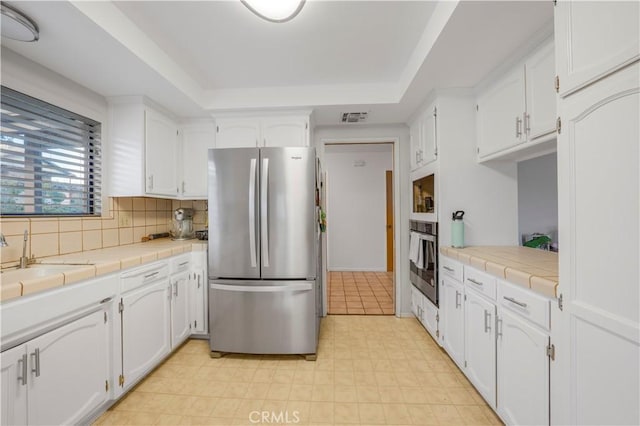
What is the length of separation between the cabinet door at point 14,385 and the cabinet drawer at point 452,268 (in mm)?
2458

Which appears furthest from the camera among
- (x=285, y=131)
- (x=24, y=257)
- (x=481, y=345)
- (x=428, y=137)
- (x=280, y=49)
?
(x=285, y=131)

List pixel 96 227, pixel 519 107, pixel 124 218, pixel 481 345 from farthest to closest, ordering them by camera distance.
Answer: pixel 124 218 < pixel 96 227 < pixel 519 107 < pixel 481 345

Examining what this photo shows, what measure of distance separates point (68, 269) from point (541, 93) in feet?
9.56

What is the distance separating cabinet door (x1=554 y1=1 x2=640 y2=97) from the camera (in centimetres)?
80

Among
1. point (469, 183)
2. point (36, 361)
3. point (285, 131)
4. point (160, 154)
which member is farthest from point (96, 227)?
point (469, 183)

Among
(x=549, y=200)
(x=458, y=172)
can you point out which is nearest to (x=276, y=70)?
(x=458, y=172)

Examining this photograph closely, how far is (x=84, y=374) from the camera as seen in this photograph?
1.42 m

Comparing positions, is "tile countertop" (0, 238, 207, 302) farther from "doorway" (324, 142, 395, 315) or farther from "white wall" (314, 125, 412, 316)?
"doorway" (324, 142, 395, 315)

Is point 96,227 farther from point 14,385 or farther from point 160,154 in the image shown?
point 14,385

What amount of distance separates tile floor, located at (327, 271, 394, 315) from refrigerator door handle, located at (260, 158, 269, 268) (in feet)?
4.95

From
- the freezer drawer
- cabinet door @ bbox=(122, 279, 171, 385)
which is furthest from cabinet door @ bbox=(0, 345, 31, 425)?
the freezer drawer

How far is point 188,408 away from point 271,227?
130 centimetres

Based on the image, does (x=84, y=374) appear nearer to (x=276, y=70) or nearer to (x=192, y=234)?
(x=192, y=234)

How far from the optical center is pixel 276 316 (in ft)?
7.11
